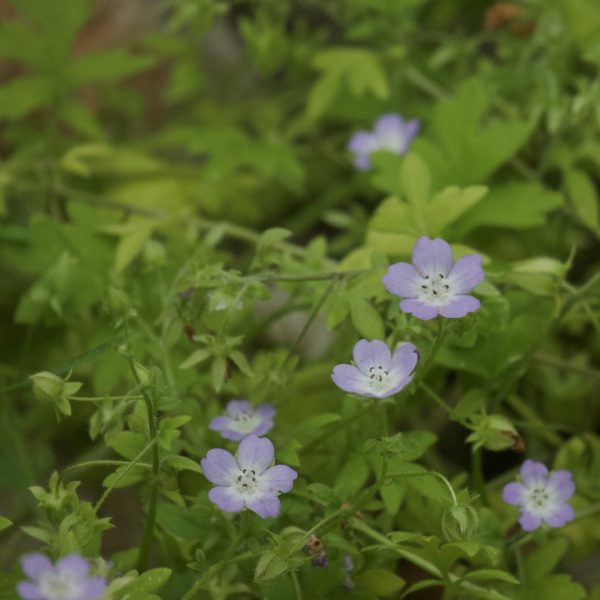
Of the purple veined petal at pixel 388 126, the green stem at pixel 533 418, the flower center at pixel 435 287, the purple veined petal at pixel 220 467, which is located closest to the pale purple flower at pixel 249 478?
the purple veined petal at pixel 220 467

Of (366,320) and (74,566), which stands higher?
(74,566)

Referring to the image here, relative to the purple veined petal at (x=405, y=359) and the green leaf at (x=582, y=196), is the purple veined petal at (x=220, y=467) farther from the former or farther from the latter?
the green leaf at (x=582, y=196)

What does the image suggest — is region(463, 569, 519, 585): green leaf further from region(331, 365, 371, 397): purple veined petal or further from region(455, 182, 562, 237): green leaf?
region(455, 182, 562, 237): green leaf

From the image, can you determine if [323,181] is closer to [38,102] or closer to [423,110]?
[423,110]

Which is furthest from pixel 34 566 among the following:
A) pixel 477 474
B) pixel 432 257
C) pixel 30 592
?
pixel 477 474

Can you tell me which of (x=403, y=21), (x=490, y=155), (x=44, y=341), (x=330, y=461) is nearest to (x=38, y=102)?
(x=44, y=341)

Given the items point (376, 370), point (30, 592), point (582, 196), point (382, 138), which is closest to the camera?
point (30, 592)

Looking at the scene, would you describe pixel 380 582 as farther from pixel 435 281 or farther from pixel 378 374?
pixel 435 281
